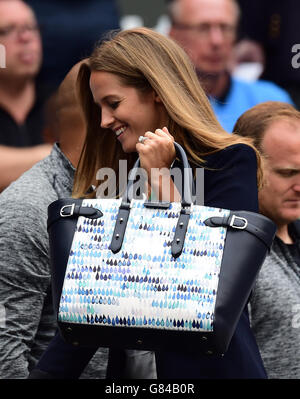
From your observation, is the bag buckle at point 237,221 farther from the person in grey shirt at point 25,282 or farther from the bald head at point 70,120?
the bald head at point 70,120

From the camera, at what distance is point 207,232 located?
212cm

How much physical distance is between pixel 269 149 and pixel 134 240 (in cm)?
103

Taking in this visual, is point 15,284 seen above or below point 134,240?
Result: below

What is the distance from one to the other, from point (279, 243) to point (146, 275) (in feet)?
3.36

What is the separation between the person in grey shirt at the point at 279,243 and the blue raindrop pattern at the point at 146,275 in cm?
73

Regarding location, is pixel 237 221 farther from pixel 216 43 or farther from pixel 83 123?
pixel 216 43

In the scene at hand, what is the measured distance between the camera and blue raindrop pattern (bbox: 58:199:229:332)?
81.4 inches

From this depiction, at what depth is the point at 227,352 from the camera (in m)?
2.25

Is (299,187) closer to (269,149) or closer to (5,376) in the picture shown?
(269,149)

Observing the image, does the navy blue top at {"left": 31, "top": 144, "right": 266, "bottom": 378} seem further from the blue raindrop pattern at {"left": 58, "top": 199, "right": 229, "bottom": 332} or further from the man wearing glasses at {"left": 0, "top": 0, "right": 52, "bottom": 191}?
the man wearing glasses at {"left": 0, "top": 0, "right": 52, "bottom": 191}

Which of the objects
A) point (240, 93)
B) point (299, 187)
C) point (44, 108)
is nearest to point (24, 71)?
point (44, 108)

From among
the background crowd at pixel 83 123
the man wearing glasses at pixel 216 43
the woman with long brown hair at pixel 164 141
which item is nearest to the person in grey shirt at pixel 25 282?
the background crowd at pixel 83 123

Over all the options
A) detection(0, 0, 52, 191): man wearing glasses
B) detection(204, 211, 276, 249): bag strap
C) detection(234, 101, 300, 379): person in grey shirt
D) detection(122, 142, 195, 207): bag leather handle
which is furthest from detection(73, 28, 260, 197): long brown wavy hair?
detection(0, 0, 52, 191): man wearing glasses

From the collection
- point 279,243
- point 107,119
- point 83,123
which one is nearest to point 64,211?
point 107,119
